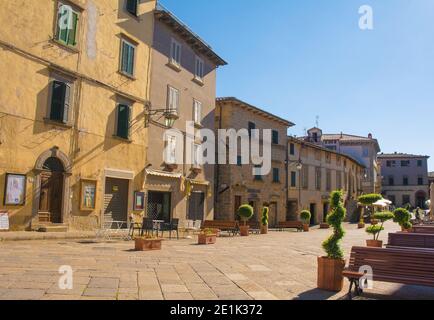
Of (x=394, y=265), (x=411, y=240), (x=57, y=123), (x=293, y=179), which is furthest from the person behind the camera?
(x=293, y=179)

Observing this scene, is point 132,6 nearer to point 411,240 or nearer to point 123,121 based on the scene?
point 123,121

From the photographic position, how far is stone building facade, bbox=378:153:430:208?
246 ft

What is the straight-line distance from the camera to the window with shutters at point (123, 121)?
17.8 metres

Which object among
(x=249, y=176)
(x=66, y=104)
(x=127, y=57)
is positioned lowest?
(x=249, y=176)

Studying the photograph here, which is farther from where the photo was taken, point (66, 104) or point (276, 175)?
point (276, 175)

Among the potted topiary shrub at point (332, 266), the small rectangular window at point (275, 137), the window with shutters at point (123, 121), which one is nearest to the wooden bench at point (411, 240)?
the potted topiary shrub at point (332, 266)

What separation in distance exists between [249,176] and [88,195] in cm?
1512

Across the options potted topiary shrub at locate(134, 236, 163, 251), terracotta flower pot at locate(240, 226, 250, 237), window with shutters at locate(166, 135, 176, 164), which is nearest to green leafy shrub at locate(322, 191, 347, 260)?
potted topiary shrub at locate(134, 236, 163, 251)

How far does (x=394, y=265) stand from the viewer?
6.23 metres

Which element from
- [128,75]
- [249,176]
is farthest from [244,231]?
[128,75]

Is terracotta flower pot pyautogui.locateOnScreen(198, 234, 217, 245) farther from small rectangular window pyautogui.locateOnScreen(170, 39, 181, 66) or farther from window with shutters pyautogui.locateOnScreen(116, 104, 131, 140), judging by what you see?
small rectangular window pyautogui.locateOnScreen(170, 39, 181, 66)

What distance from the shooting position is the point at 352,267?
21.8 ft

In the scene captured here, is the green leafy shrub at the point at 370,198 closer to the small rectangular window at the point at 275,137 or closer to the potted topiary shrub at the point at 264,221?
the potted topiary shrub at the point at 264,221
